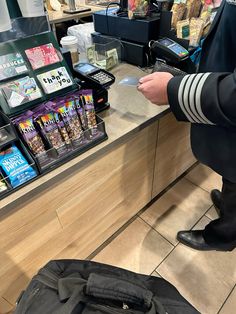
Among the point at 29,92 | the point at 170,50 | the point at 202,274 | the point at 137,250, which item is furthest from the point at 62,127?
the point at 202,274

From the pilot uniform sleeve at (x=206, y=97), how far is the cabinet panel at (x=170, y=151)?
0.37 metres

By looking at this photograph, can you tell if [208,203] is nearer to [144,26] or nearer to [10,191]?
[144,26]

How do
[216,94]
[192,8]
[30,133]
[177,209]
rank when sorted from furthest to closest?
[177,209]
[192,8]
[30,133]
[216,94]

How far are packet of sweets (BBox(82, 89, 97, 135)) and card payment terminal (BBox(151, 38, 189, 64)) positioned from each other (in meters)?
0.47

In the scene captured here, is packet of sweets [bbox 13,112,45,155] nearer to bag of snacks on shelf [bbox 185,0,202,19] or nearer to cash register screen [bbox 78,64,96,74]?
cash register screen [bbox 78,64,96,74]

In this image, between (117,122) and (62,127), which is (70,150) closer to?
(62,127)

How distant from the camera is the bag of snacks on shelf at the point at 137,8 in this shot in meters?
1.07

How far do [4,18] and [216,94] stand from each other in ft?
1.99

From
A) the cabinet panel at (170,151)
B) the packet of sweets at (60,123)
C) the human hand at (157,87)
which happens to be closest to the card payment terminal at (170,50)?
the cabinet panel at (170,151)

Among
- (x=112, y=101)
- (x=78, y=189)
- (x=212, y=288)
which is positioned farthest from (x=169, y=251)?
(x=112, y=101)

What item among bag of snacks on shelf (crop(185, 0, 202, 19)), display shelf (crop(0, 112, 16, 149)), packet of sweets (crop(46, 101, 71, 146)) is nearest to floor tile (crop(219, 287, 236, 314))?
packet of sweets (crop(46, 101, 71, 146))

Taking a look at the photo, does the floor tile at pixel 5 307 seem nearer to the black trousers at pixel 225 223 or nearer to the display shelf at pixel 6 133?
the display shelf at pixel 6 133

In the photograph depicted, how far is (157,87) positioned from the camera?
696 millimetres

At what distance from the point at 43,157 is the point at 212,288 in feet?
3.43
